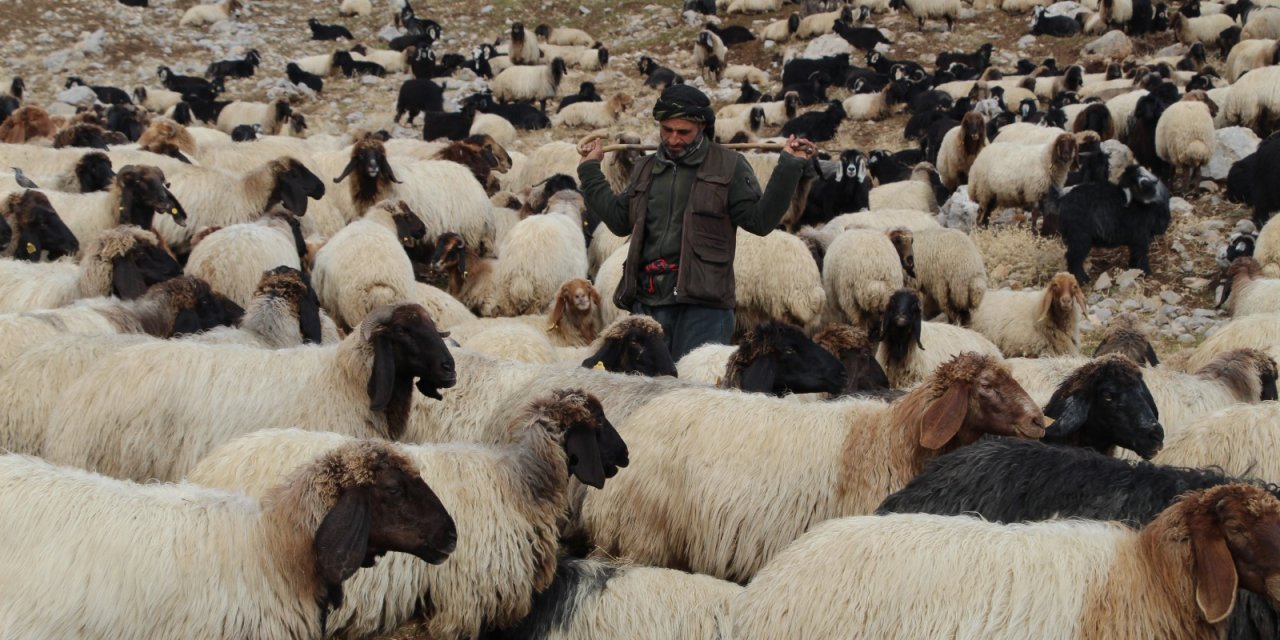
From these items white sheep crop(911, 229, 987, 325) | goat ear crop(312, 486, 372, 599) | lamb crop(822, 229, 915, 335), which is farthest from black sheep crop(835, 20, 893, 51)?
goat ear crop(312, 486, 372, 599)

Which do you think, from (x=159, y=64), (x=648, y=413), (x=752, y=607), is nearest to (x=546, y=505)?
(x=648, y=413)

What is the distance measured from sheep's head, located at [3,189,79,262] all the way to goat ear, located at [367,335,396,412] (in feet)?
14.4

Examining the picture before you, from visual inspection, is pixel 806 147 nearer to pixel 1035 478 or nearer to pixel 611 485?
pixel 611 485

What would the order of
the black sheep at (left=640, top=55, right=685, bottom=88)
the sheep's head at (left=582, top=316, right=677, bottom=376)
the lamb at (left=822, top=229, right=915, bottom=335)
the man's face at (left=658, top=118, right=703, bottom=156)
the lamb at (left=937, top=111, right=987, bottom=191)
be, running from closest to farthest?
1. the man's face at (left=658, top=118, right=703, bottom=156)
2. the sheep's head at (left=582, top=316, right=677, bottom=376)
3. the lamb at (left=822, top=229, right=915, bottom=335)
4. the lamb at (left=937, top=111, right=987, bottom=191)
5. the black sheep at (left=640, top=55, right=685, bottom=88)

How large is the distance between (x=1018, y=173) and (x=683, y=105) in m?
7.72

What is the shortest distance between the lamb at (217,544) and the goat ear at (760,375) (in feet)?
7.86

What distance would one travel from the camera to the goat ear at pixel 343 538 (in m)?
4.25

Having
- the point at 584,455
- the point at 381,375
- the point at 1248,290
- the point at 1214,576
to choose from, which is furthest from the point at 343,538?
the point at 1248,290

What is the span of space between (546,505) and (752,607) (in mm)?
1310

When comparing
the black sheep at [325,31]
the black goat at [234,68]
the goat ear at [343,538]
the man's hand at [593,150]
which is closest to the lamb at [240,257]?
the man's hand at [593,150]

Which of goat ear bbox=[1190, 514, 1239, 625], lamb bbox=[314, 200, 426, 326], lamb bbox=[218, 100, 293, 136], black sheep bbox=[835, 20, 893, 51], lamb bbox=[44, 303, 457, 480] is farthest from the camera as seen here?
black sheep bbox=[835, 20, 893, 51]

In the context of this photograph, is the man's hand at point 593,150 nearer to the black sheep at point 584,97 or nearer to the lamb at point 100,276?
the lamb at point 100,276

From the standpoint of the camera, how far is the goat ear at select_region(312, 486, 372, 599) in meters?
4.25

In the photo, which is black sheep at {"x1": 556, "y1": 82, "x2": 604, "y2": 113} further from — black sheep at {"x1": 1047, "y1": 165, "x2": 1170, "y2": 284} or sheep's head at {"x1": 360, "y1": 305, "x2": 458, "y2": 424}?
sheep's head at {"x1": 360, "y1": 305, "x2": 458, "y2": 424}
